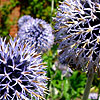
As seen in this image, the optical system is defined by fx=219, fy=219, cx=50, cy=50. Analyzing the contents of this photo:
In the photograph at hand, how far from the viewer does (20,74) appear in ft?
3.95

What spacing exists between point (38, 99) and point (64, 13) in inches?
20.2

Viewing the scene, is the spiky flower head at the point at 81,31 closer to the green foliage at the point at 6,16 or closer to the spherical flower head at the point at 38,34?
the spherical flower head at the point at 38,34

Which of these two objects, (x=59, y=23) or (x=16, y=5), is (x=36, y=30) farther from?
(x=16, y=5)

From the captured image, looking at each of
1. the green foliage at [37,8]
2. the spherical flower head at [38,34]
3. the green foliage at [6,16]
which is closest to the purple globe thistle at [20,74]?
the spherical flower head at [38,34]

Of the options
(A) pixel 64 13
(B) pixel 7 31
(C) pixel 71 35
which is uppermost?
(A) pixel 64 13

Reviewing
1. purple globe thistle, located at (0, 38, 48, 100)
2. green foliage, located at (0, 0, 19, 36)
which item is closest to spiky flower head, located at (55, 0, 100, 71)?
purple globe thistle, located at (0, 38, 48, 100)

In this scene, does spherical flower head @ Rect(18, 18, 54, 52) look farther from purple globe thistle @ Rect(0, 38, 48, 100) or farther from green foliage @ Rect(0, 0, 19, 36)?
green foliage @ Rect(0, 0, 19, 36)

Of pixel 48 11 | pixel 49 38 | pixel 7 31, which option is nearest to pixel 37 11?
pixel 48 11

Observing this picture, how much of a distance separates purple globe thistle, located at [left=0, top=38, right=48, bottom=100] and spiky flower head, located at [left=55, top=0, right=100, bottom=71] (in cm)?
21

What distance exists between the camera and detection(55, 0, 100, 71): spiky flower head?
1.21 m

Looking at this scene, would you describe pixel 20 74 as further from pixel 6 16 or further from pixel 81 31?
pixel 6 16

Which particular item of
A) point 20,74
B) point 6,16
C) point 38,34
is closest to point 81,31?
point 20,74

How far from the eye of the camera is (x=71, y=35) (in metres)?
1.24

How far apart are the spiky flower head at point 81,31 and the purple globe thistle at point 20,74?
0.68ft
